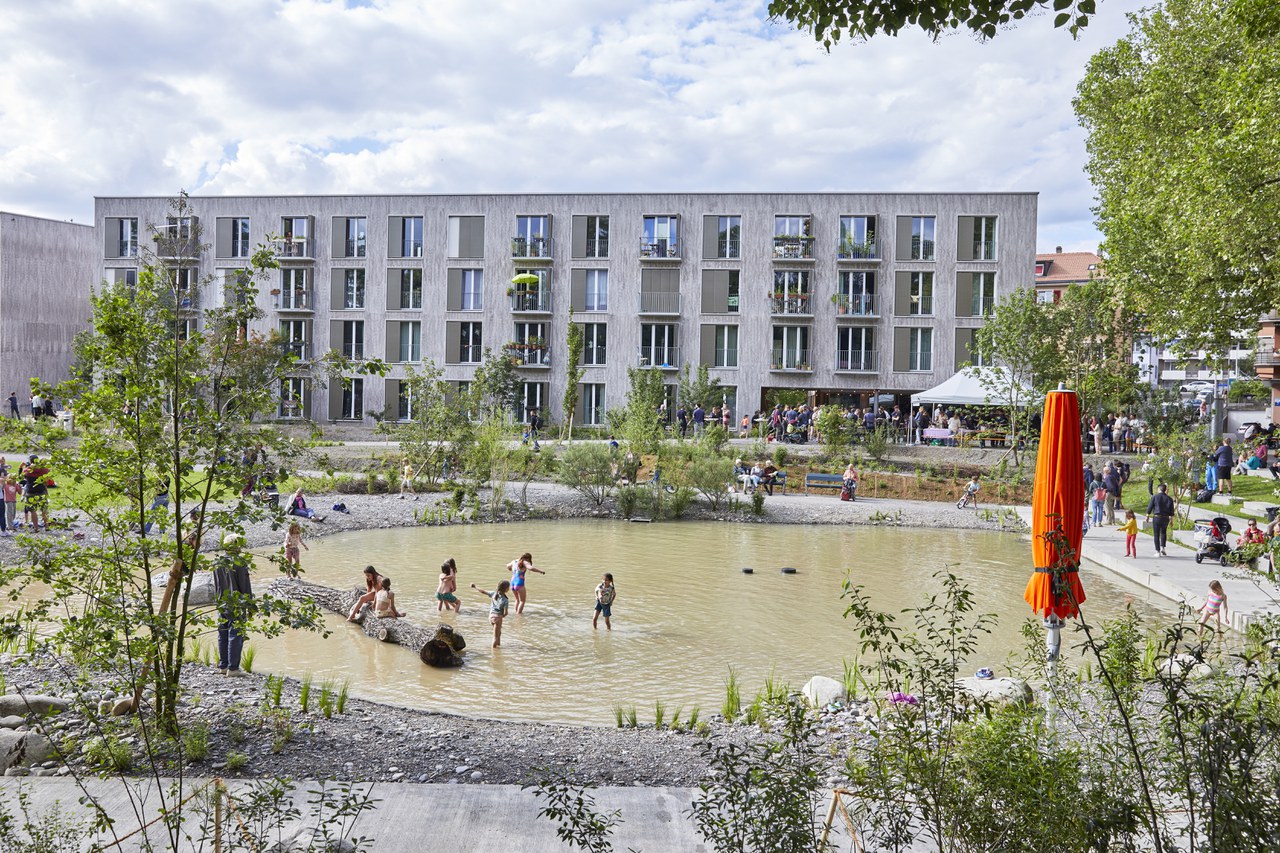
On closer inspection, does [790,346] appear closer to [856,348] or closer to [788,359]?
[788,359]

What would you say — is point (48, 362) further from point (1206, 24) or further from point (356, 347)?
point (1206, 24)

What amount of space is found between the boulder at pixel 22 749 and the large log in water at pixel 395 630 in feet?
10.9

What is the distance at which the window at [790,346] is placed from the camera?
153 ft

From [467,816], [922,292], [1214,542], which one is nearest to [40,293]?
[922,292]

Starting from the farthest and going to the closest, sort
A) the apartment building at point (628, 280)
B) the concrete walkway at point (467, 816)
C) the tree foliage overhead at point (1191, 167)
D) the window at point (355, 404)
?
1. the window at point (355, 404)
2. the apartment building at point (628, 280)
3. the tree foliage overhead at point (1191, 167)
4. the concrete walkway at point (467, 816)

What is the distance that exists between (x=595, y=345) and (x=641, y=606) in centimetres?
3254

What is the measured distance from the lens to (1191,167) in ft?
58.3

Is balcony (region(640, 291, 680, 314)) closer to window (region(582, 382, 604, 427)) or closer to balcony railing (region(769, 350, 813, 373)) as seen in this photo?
window (region(582, 382, 604, 427))

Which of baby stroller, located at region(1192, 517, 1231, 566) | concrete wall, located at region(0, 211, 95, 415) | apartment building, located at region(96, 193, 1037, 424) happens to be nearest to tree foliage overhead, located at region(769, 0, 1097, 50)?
baby stroller, located at region(1192, 517, 1231, 566)

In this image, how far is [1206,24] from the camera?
885 inches

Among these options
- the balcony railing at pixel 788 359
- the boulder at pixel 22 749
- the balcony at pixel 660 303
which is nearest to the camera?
the boulder at pixel 22 749

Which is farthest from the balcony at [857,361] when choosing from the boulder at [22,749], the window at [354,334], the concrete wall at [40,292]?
the boulder at [22,749]

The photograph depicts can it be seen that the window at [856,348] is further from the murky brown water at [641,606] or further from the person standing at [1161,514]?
the person standing at [1161,514]

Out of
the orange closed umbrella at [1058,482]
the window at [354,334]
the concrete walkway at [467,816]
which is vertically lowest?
the concrete walkway at [467,816]
